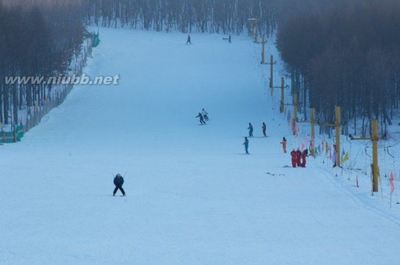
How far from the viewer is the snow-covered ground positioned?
13.1 metres

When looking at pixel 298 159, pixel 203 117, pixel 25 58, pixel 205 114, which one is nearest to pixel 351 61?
pixel 205 114

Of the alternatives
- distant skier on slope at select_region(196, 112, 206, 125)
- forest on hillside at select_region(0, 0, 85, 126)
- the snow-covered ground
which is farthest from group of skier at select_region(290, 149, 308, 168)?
distant skier on slope at select_region(196, 112, 206, 125)

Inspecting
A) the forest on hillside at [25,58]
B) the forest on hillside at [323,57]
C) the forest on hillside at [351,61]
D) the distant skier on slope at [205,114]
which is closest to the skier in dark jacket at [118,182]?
the forest on hillside at [25,58]

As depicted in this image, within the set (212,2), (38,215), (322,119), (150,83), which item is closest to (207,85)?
(150,83)

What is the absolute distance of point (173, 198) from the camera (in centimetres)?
2008

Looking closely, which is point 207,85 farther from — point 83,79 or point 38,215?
point 38,215

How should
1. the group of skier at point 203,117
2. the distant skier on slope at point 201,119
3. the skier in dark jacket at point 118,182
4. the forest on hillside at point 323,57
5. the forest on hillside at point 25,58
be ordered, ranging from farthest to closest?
the group of skier at point 203,117
the distant skier on slope at point 201,119
the forest on hillside at point 323,57
the forest on hillside at point 25,58
the skier in dark jacket at point 118,182

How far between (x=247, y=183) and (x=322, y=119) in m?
25.5

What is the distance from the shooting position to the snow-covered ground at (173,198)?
13.1 meters

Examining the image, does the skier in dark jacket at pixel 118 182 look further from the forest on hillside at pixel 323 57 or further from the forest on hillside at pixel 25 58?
the forest on hillside at pixel 323 57

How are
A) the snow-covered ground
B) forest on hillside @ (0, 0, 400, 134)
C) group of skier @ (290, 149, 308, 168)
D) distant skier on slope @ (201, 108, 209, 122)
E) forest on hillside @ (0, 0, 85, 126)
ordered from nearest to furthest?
the snow-covered ground < group of skier @ (290, 149, 308, 168) < forest on hillside @ (0, 0, 85, 126) < forest on hillside @ (0, 0, 400, 134) < distant skier on slope @ (201, 108, 209, 122)

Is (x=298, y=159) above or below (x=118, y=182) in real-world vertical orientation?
below

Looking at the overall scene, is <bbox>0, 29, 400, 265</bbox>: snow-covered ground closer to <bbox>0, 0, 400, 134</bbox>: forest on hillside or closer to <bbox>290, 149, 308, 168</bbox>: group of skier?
<bbox>290, 149, 308, 168</bbox>: group of skier

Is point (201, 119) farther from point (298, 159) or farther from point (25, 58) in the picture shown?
point (298, 159)
